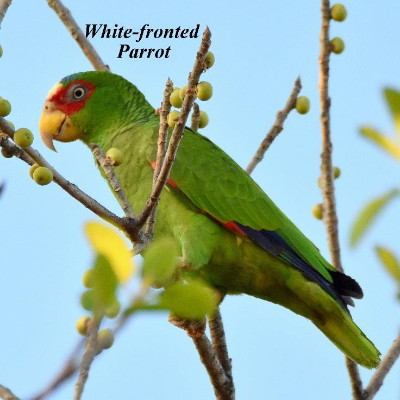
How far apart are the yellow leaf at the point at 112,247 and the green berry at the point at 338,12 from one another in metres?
2.87

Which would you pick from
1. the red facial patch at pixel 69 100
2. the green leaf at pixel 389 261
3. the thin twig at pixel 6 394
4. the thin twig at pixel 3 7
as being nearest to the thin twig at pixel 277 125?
the red facial patch at pixel 69 100

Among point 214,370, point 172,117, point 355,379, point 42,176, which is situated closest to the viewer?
point 42,176

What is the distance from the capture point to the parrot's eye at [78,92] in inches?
169

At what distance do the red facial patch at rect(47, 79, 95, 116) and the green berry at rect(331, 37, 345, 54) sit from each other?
5.06ft

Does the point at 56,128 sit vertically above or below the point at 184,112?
below

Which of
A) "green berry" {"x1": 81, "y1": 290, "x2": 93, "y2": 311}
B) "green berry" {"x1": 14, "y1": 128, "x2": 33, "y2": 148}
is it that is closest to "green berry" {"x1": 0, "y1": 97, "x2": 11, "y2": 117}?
"green berry" {"x1": 14, "y1": 128, "x2": 33, "y2": 148}

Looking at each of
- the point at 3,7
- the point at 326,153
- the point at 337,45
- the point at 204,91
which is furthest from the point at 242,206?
the point at 3,7

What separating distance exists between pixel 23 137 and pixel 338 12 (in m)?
1.94

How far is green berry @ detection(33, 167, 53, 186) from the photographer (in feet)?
7.30

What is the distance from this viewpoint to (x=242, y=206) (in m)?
3.65

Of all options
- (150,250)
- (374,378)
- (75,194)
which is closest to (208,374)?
(374,378)

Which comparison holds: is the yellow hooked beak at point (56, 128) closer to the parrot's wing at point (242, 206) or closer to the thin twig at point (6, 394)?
the parrot's wing at point (242, 206)

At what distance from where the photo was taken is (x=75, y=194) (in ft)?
7.59

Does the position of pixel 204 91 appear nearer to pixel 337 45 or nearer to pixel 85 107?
pixel 337 45
